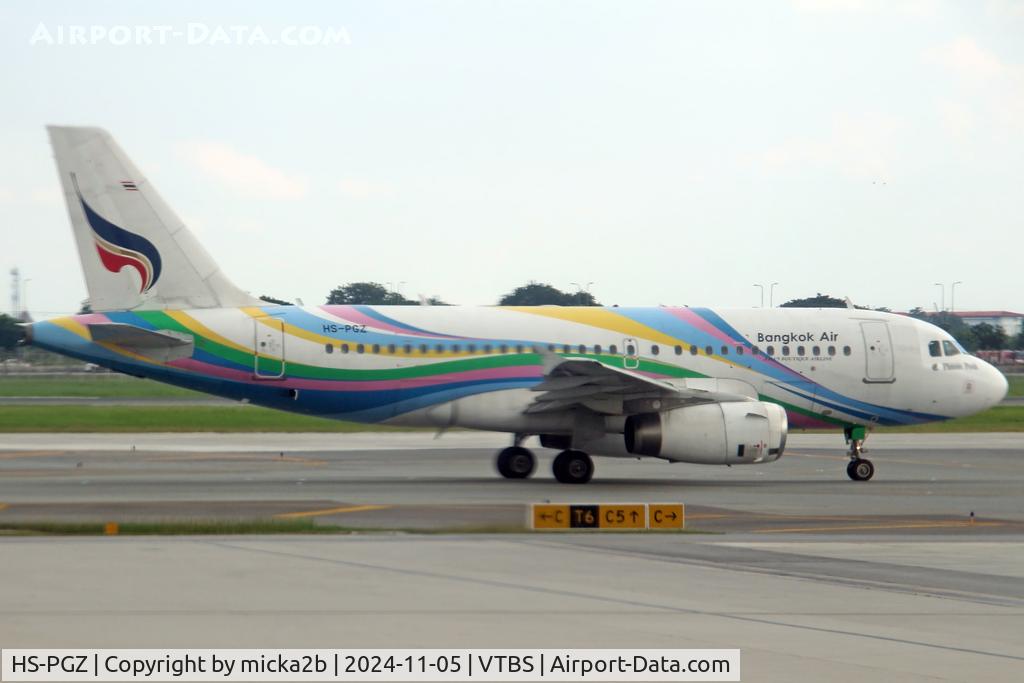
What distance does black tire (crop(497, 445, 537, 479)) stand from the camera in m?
27.5

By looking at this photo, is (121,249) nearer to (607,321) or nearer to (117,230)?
(117,230)

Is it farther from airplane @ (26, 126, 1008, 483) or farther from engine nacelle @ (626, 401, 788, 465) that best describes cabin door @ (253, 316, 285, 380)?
engine nacelle @ (626, 401, 788, 465)

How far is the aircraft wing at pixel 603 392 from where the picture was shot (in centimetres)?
2516

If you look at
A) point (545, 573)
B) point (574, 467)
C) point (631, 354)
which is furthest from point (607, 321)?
point (545, 573)

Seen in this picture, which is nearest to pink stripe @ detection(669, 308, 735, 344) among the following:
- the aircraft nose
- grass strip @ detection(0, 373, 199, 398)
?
the aircraft nose

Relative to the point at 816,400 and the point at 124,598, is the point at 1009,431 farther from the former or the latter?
the point at 124,598

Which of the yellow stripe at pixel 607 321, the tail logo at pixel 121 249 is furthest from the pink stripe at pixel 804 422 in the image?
the tail logo at pixel 121 249

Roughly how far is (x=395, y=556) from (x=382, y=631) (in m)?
4.64

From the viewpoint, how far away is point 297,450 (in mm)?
35688

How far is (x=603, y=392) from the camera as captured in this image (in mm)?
25734

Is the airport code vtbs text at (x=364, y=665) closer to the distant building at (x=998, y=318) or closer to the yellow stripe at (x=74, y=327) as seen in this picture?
the yellow stripe at (x=74, y=327)

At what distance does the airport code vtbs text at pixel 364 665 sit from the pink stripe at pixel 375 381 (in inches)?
707

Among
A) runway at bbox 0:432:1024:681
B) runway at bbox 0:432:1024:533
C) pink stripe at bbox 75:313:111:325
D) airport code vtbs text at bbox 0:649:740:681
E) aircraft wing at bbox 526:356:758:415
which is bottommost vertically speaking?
airport code vtbs text at bbox 0:649:740:681

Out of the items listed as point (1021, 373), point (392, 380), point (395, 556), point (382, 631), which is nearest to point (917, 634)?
point (382, 631)
